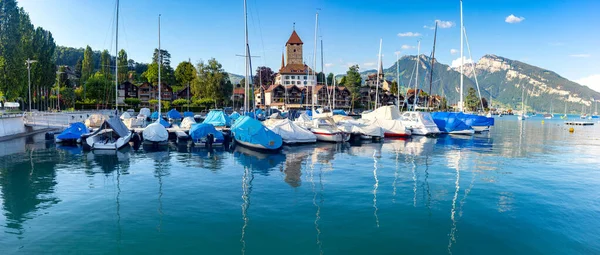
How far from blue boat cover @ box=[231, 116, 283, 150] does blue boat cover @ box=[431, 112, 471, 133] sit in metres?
33.0

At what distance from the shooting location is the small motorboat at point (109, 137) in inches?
1240

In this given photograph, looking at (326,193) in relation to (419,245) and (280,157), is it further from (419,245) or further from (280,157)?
(280,157)

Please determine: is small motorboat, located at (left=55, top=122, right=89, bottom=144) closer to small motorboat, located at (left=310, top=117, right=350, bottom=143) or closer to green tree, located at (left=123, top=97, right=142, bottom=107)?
small motorboat, located at (left=310, top=117, right=350, bottom=143)

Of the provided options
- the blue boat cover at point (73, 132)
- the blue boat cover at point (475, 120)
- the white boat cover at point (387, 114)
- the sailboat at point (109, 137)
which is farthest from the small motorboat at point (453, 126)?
the blue boat cover at point (73, 132)

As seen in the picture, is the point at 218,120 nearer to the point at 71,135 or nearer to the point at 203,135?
the point at 203,135

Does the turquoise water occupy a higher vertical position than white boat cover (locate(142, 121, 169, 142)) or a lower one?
lower

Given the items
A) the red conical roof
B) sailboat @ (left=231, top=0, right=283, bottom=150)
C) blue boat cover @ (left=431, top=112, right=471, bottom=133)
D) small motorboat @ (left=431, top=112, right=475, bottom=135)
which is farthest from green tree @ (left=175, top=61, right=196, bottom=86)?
sailboat @ (left=231, top=0, right=283, bottom=150)

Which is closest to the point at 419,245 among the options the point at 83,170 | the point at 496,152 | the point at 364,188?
the point at 364,188

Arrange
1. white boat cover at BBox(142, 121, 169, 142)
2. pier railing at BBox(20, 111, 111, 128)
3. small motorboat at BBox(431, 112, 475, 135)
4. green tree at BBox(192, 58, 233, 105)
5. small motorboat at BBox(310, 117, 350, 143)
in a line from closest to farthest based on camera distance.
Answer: white boat cover at BBox(142, 121, 169, 142) < small motorboat at BBox(310, 117, 350, 143) < pier railing at BBox(20, 111, 111, 128) < small motorboat at BBox(431, 112, 475, 135) < green tree at BBox(192, 58, 233, 105)

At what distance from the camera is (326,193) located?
1722 cm

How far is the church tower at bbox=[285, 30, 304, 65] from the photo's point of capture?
6294 inches

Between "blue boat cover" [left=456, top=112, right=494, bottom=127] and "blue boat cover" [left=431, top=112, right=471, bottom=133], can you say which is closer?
"blue boat cover" [left=431, top=112, right=471, bottom=133]

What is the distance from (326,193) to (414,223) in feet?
17.3

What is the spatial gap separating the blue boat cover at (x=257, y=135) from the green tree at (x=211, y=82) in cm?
8077
